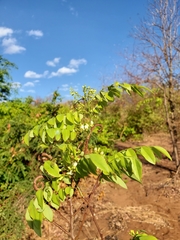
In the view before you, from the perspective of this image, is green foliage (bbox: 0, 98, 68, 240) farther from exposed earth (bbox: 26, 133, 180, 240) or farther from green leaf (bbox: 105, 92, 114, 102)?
green leaf (bbox: 105, 92, 114, 102)

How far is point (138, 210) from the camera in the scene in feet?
12.8

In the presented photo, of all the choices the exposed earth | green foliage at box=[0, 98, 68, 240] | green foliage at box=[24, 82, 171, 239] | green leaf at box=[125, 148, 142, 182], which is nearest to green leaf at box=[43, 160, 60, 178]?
green foliage at box=[24, 82, 171, 239]

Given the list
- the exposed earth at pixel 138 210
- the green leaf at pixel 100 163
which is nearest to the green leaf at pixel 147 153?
the green leaf at pixel 100 163

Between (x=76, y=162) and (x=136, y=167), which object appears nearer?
(x=136, y=167)

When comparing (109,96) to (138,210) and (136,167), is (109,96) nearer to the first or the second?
(136,167)

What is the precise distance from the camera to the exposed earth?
326 centimetres

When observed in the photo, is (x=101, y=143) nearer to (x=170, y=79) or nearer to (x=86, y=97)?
(x=170, y=79)

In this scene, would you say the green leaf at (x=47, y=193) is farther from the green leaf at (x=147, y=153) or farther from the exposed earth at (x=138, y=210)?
the exposed earth at (x=138, y=210)

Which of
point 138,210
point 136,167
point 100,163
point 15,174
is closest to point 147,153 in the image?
point 136,167

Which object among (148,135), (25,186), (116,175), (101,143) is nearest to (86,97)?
(116,175)

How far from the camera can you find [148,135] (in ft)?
36.6

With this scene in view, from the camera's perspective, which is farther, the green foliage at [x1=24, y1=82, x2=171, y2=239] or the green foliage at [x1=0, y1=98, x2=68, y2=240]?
the green foliage at [x1=0, y1=98, x2=68, y2=240]

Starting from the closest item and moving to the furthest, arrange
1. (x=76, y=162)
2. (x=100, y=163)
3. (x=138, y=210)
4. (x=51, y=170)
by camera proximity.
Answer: (x=100, y=163) → (x=51, y=170) → (x=76, y=162) → (x=138, y=210)

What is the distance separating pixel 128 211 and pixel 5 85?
61.1 feet
